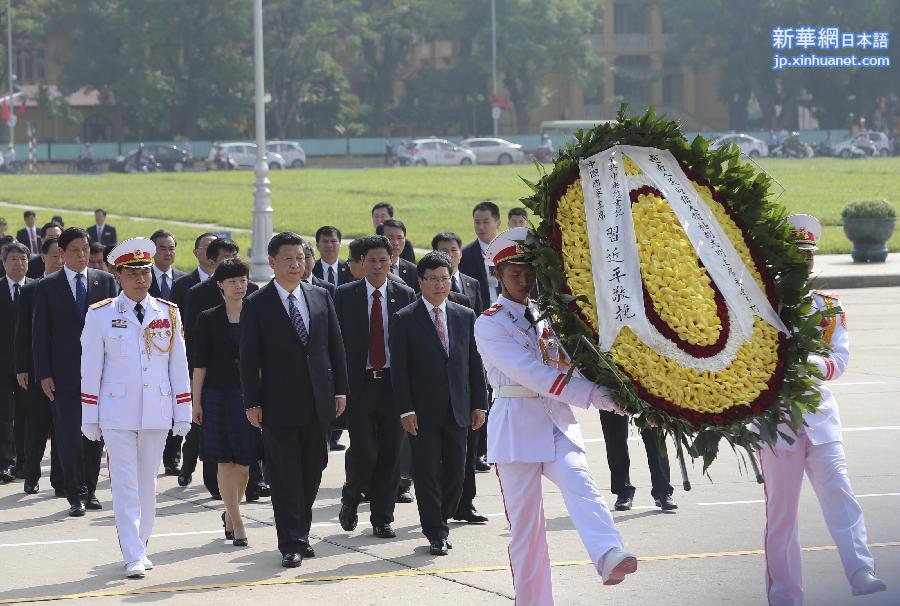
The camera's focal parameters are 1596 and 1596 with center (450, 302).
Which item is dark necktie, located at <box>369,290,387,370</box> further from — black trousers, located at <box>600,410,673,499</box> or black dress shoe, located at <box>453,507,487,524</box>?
black trousers, located at <box>600,410,673,499</box>

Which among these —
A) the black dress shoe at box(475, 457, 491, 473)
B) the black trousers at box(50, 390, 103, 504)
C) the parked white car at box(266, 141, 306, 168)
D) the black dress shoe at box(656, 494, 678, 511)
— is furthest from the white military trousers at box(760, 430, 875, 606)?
the parked white car at box(266, 141, 306, 168)

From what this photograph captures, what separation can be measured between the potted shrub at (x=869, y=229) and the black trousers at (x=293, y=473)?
22597mm

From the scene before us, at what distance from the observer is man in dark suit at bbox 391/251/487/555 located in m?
9.61

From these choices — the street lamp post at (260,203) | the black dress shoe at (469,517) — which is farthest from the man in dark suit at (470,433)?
the street lamp post at (260,203)

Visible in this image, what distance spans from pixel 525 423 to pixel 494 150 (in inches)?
2790

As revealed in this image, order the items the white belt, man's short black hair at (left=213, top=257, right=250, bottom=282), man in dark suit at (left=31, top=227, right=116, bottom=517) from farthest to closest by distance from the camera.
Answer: man in dark suit at (left=31, top=227, right=116, bottom=517) → man's short black hair at (left=213, top=257, right=250, bottom=282) → the white belt

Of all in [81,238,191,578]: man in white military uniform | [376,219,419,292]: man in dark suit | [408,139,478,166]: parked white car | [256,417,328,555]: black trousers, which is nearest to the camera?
[256,417,328,555]: black trousers

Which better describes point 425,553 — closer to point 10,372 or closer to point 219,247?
point 219,247

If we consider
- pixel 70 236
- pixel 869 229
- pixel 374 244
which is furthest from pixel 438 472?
pixel 869 229

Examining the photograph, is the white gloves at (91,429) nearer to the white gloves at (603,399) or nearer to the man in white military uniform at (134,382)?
the man in white military uniform at (134,382)

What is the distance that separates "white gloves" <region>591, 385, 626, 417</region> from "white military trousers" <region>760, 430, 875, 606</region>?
1132mm

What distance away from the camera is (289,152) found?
76062 millimetres

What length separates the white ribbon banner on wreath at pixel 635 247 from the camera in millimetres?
6574

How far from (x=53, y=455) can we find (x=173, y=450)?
104cm
